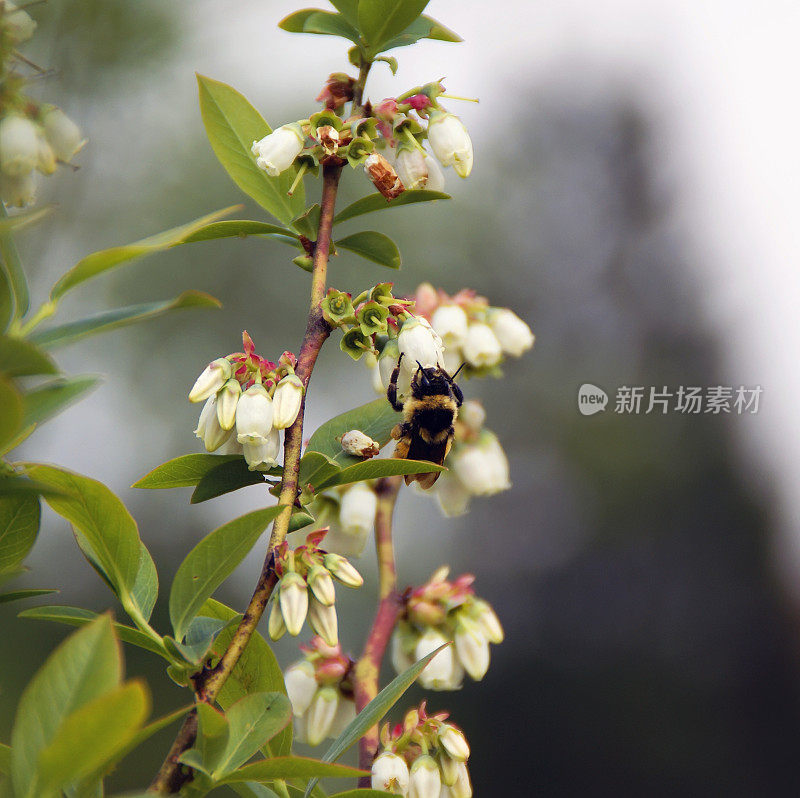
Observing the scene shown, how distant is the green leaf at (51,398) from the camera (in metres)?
0.50

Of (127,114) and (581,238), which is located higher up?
(581,238)

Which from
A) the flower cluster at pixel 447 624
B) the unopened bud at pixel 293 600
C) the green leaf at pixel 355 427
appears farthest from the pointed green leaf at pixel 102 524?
the flower cluster at pixel 447 624

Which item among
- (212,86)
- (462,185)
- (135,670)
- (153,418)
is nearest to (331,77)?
(212,86)

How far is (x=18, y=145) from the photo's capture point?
578 millimetres

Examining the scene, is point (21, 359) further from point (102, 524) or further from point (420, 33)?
point (420, 33)

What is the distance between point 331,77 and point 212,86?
101 millimetres

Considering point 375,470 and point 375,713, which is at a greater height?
point 375,470

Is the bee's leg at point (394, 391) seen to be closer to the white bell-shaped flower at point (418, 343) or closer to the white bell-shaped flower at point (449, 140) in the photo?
the white bell-shaped flower at point (418, 343)

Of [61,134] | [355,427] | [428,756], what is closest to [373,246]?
[355,427]

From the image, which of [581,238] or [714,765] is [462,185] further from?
[714,765]

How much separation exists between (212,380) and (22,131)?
0.76ft

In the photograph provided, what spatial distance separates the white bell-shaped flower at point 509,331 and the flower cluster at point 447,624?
14.8 inches

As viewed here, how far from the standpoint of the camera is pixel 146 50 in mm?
3855

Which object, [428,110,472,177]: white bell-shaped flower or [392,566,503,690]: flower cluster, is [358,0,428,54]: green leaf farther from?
[392,566,503,690]: flower cluster
